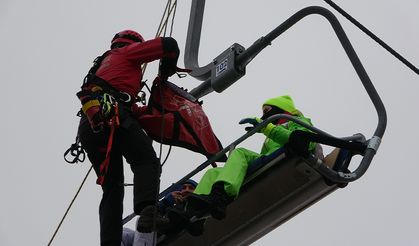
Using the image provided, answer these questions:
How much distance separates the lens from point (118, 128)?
6777 mm

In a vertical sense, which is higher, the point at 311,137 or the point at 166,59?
the point at 166,59

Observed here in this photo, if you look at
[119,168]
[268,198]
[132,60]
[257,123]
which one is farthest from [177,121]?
[268,198]

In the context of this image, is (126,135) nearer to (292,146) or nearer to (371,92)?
(292,146)

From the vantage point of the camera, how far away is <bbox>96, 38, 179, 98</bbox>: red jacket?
6977 millimetres

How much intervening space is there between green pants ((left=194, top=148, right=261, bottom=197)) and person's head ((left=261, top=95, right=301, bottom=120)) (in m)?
0.67

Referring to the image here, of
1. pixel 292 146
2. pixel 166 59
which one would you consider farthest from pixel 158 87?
pixel 292 146

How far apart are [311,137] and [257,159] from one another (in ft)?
1.95

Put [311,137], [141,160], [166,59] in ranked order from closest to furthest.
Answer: [311,137] → [141,160] → [166,59]

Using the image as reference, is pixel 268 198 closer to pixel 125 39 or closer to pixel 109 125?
pixel 109 125

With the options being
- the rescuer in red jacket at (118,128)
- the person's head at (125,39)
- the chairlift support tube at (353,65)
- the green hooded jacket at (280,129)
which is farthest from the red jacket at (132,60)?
the green hooded jacket at (280,129)

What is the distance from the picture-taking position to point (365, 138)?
20.6 feet

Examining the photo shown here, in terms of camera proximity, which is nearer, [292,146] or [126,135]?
[292,146]

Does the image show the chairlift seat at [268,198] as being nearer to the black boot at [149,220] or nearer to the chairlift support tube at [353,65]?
the chairlift support tube at [353,65]

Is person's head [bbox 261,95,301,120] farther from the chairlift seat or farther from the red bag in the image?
the chairlift seat
